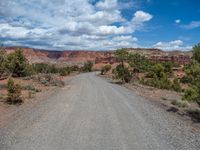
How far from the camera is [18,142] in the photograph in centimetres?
829

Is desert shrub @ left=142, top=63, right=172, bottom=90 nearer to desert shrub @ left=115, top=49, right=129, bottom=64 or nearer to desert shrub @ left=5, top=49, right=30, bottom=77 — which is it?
desert shrub @ left=115, top=49, right=129, bottom=64

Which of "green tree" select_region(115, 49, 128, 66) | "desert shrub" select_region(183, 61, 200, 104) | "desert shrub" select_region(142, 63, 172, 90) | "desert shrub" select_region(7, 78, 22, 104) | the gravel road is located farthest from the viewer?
"green tree" select_region(115, 49, 128, 66)

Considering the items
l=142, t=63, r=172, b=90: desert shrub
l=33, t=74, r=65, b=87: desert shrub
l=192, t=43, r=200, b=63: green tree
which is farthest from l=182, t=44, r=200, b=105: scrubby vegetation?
l=33, t=74, r=65, b=87: desert shrub

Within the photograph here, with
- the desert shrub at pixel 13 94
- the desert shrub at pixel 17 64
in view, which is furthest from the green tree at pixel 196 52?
the desert shrub at pixel 17 64

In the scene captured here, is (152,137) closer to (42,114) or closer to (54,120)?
(54,120)

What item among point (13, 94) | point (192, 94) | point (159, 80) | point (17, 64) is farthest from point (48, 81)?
point (192, 94)

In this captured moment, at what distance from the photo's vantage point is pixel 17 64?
46094 mm

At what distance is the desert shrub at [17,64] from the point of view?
149ft

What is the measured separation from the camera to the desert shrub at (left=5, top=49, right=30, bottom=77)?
1783 inches

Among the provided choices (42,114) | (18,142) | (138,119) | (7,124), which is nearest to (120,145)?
(18,142)

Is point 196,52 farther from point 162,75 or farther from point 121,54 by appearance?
point 162,75

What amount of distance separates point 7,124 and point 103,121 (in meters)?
3.97

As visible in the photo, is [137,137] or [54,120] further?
[54,120]

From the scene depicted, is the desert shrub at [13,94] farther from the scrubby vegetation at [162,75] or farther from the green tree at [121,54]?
the green tree at [121,54]
